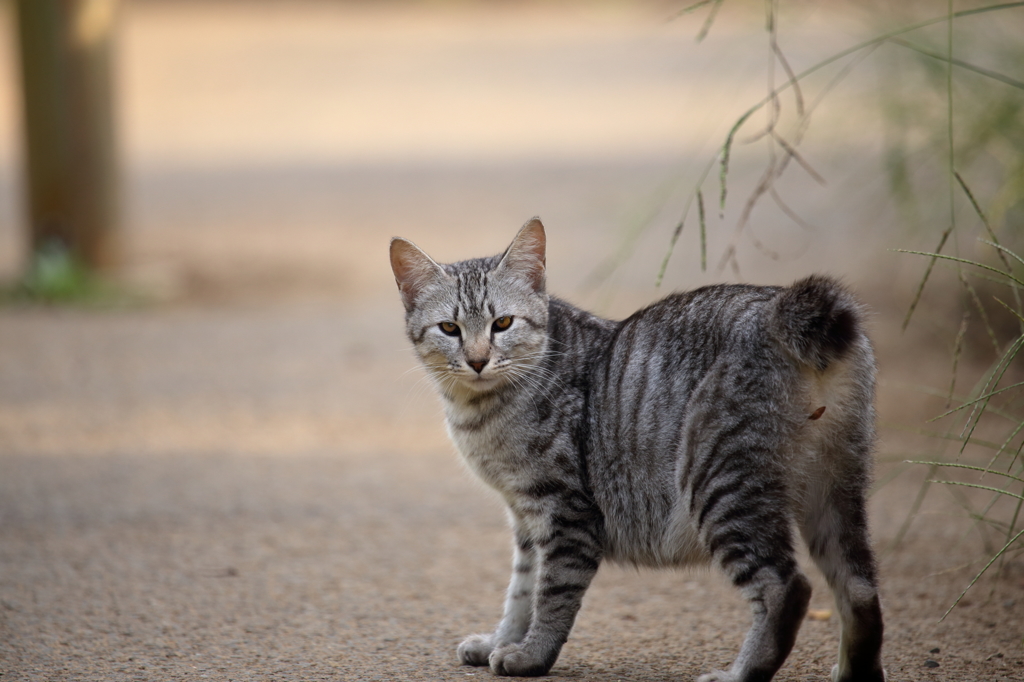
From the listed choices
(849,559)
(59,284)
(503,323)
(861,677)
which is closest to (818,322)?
(849,559)

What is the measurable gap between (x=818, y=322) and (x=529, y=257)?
1.19 metres

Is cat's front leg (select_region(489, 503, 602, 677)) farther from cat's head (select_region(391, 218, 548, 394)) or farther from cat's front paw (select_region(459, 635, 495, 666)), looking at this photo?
cat's head (select_region(391, 218, 548, 394))

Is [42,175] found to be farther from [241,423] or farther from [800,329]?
[800,329]

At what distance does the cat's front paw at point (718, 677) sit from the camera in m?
2.93

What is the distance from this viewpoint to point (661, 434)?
3162 mm

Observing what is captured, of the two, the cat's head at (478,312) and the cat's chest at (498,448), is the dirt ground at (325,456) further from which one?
the cat's head at (478,312)

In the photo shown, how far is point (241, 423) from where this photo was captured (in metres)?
5.96

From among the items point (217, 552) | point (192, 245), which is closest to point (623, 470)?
point (217, 552)

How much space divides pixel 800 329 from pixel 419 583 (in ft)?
6.31

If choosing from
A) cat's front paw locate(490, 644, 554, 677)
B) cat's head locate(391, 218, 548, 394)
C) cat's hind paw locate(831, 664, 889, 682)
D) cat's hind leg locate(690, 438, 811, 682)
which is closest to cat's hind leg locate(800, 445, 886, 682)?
cat's hind paw locate(831, 664, 889, 682)

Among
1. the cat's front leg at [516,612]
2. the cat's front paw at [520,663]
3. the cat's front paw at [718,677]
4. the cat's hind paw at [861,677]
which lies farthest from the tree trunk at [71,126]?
the cat's hind paw at [861,677]

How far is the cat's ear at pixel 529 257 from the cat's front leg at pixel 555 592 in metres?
0.89

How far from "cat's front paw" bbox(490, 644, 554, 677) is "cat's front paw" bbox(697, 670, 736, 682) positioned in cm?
49

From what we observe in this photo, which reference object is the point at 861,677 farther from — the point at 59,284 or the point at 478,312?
the point at 59,284
